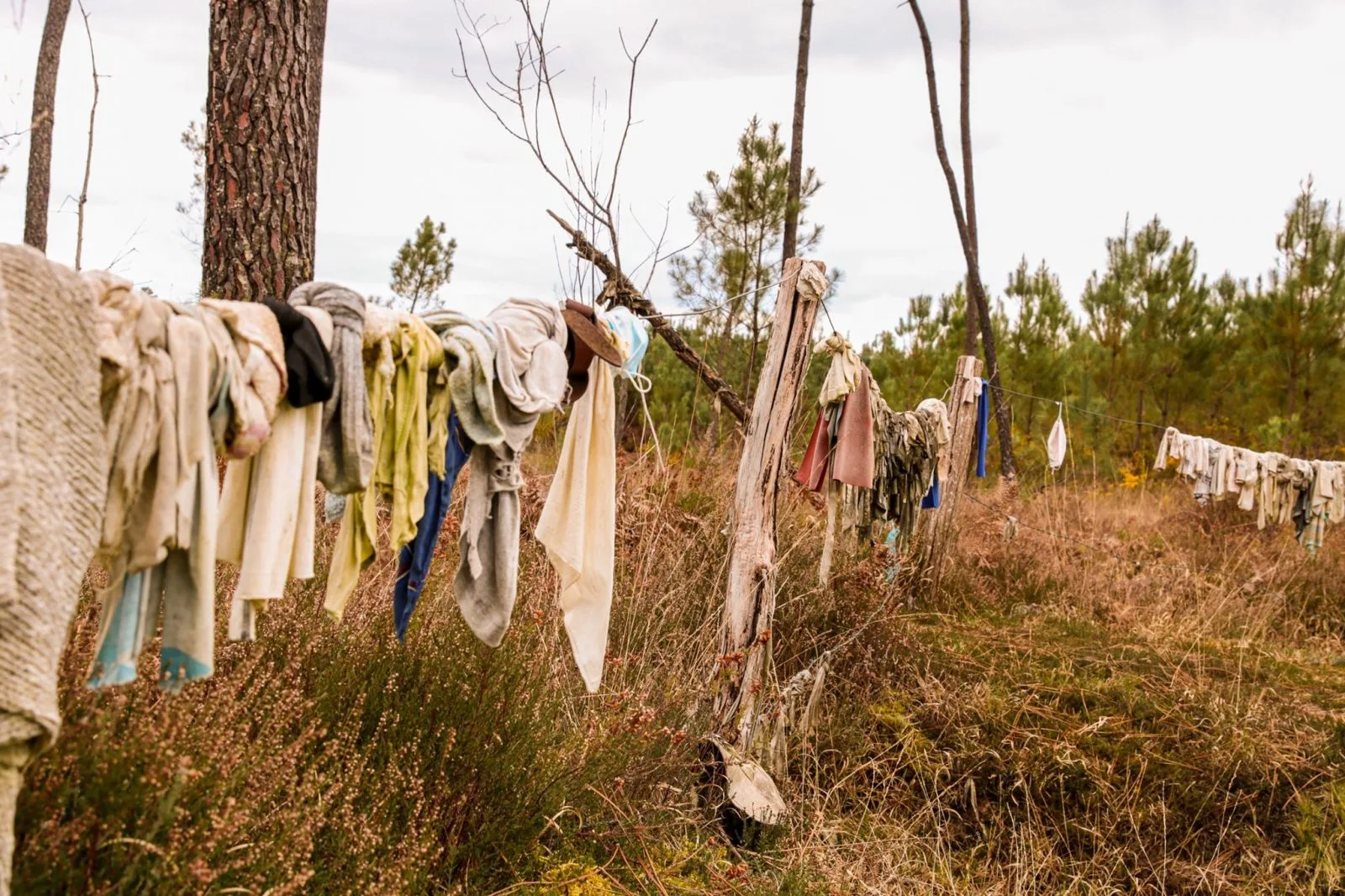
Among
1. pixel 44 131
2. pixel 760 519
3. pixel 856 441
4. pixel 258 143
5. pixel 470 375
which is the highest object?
pixel 44 131

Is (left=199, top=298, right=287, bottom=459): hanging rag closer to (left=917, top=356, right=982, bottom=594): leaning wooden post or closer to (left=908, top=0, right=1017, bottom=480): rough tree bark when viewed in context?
(left=917, top=356, right=982, bottom=594): leaning wooden post

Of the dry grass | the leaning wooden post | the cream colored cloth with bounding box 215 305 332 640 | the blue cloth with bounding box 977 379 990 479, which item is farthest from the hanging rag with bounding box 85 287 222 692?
the blue cloth with bounding box 977 379 990 479

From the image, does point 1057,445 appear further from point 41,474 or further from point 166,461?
point 41,474

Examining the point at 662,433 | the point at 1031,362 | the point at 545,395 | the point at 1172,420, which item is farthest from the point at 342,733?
the point at 1172,420

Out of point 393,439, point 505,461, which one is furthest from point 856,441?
point 393,439

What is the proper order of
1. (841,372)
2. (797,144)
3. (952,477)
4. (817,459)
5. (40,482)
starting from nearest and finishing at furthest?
(40,482) < (841,372) < (817,459) < (952,477) < (797,144)

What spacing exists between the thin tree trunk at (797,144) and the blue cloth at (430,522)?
334 inches

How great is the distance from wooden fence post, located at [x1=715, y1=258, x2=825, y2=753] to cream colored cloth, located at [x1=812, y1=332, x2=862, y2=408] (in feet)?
1.89

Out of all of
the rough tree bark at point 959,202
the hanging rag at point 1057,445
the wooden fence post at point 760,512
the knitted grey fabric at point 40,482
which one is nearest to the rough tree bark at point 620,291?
the wooden fence post at point 760,512

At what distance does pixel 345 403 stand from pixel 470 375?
354 mm

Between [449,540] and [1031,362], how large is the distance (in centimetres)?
1050

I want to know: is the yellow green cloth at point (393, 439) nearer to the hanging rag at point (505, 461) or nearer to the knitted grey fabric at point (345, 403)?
the knitted grey fabric at point (345, 403)

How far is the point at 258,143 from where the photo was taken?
4.21 m

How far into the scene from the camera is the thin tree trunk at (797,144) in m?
10.5
